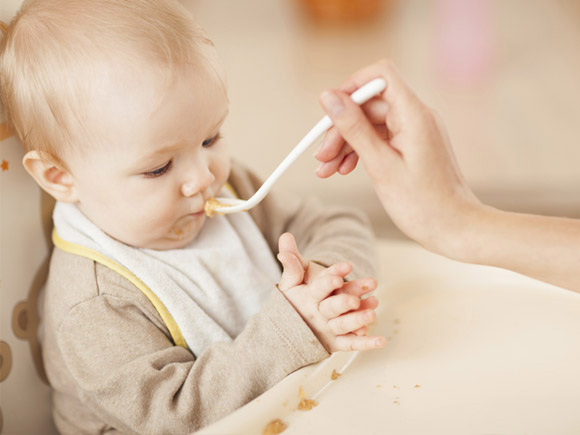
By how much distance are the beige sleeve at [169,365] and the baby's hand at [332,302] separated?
1cm

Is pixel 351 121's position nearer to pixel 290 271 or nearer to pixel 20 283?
pixel 290 271

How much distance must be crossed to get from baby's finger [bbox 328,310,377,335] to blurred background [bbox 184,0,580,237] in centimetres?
109

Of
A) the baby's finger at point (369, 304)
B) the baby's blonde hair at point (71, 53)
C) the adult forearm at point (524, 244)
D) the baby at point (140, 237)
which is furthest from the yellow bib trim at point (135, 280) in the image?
the adult forearm at point (524, 244)

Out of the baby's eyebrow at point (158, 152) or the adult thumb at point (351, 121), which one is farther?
the baby's eyebrow at point (158, 152)

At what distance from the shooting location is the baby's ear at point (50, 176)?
681 millimetres

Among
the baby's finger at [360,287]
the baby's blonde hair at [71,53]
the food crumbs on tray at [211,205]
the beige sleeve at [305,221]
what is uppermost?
the baby's blonde hair at [71,53]

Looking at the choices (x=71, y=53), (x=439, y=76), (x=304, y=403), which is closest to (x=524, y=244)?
(x=304, y=403)

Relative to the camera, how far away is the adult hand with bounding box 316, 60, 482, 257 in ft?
1.81

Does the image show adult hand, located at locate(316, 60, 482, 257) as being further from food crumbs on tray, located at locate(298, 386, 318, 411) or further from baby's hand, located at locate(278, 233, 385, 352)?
food crumbs on tray, located at locate(298, 386, 318, 411)

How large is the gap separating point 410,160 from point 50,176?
39cm

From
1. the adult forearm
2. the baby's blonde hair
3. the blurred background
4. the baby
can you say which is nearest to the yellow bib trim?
the baby

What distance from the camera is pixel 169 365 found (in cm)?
64

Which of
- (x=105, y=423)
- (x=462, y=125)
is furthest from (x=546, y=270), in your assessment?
(x=462, y=125)

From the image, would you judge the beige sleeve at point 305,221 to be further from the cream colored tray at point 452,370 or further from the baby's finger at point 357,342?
the baby's finger at point 357,342
